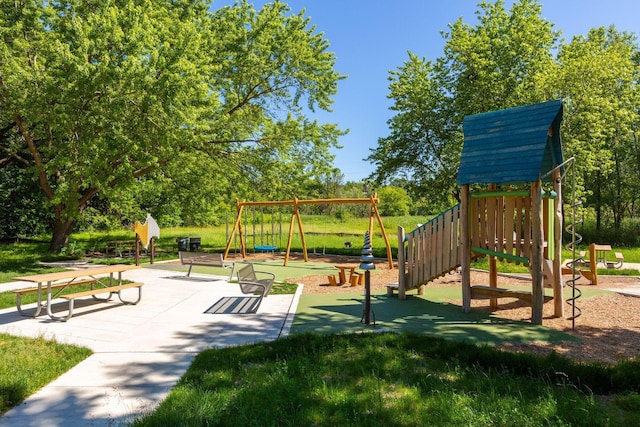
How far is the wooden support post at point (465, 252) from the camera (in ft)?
26.6

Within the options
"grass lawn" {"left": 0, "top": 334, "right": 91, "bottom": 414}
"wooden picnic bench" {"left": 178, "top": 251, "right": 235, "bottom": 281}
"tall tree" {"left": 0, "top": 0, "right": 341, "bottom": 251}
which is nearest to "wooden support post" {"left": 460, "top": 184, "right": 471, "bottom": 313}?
"wooden picnic bench" {"left": 178, "top": 251, "right": 235, "bottom": 281}

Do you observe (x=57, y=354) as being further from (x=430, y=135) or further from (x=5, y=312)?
(x=430, y=135)

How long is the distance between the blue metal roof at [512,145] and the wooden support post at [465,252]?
519 millimetres

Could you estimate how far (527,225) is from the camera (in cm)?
748

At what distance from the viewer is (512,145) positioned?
Answer: 7.61m

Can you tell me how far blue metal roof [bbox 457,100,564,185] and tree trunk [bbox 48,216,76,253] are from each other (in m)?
17.8

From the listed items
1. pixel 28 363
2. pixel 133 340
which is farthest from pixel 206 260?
pixel 28 363

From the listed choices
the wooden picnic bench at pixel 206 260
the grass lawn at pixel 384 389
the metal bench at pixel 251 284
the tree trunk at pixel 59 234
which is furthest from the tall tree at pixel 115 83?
the grass lawn at pixel 384 389

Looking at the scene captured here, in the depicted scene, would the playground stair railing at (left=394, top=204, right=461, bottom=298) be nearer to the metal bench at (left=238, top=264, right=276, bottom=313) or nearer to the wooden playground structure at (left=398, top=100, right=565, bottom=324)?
the wooden playground structure at (left=398, top=100, right=565, bottom=324)

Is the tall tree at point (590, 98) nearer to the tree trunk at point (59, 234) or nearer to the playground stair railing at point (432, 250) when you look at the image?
the playground stair railing at point (432, 250)

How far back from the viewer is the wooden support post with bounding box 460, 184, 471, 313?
8109mm

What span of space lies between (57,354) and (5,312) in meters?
3.55

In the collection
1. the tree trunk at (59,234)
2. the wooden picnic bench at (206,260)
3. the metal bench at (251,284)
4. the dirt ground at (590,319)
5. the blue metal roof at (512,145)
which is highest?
the blue metal roof at (512,145)

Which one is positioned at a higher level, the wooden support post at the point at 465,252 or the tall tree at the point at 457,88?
the tall tree at the point at 457,88
